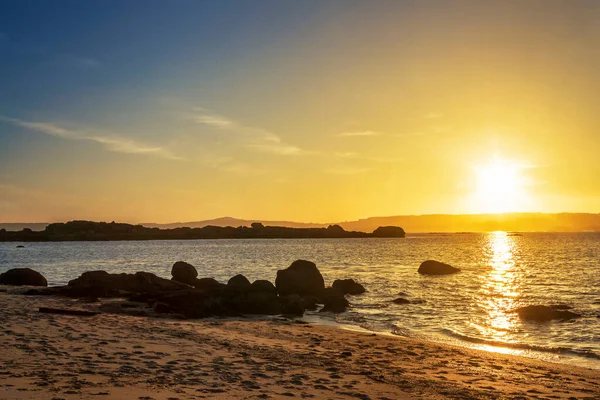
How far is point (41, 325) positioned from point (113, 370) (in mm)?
7070

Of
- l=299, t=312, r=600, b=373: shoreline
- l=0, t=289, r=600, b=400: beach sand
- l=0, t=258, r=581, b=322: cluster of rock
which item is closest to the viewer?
l=0, t=289, r=600, b=400: beach sand

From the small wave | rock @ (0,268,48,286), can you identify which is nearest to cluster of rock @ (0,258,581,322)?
rock @ (0,268,48,286)

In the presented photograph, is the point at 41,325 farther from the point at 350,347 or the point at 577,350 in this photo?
the point at 577,350

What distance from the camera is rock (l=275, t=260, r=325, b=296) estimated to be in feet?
107

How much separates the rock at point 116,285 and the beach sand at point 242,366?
9991 mm

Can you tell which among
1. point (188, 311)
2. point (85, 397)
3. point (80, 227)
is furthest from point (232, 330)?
point (80, 227)

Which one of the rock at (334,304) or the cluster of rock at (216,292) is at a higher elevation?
the cluster of rock at (216,292)

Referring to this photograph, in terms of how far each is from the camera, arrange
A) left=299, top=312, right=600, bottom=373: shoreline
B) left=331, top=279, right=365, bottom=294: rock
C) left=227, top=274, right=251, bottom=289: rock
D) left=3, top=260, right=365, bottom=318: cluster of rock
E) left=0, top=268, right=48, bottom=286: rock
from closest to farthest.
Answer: left=299, top=312, right=600, bottom=373: shoreline → left=3, top=260, right=365, bottom=318: cluster of rock → left=227, top=274, right=251, bottom=289: rock → left=0, top=268, right=48, bottom=286: rock → left=331, top=279, right=365, bottom=294: rock

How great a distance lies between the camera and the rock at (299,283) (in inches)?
1282

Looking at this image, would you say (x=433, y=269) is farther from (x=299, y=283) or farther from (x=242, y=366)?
(x=242, y=366)

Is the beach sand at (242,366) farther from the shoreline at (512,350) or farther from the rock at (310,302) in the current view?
the rock at (310,302)

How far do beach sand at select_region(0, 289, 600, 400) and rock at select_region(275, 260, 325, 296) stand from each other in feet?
40.8

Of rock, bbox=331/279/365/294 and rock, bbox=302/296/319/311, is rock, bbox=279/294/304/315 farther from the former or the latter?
rock, bbox=331/279/365/294

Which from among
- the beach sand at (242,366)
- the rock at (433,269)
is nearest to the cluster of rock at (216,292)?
the beach sand at (242,366)
